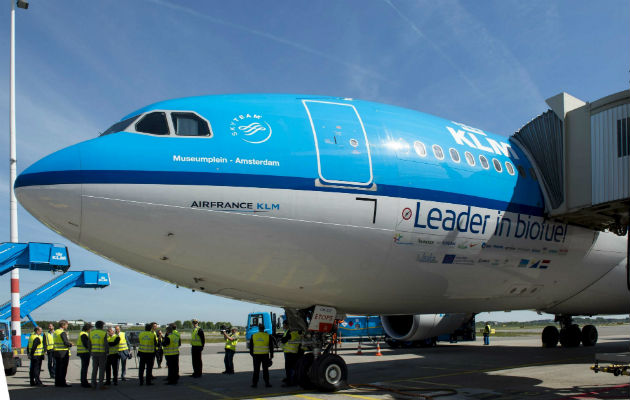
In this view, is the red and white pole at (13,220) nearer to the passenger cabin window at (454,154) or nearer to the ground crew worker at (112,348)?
the ground crew worker at (112,348)

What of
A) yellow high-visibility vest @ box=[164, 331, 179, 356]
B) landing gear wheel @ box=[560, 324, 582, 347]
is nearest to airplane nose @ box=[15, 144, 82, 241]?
yellow high-visibility vest @ box=[164, 331, 179, 356]

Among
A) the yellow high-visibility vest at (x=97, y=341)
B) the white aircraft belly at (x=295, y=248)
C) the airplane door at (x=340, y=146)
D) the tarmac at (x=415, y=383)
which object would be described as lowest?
the tarmac at (x=415, y=383)

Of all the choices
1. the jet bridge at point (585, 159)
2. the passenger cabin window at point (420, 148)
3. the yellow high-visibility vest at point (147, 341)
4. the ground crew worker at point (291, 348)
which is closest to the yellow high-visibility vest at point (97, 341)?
the yellow high-visibility vest at point (147, 341)

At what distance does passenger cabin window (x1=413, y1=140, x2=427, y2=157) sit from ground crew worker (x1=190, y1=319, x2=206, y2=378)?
7.08 meters

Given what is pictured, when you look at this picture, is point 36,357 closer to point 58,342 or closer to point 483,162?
point 58,342

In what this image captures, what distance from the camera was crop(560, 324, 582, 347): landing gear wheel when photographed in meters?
18.5

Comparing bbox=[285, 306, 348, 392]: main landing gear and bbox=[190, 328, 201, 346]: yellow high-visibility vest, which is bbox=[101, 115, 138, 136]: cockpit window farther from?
bbox=[190, 328, 201, 346]: yellow high-visibility vest

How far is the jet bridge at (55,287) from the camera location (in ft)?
78.9

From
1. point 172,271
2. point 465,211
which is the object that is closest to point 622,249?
point 465,211

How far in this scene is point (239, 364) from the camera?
16.9 meters

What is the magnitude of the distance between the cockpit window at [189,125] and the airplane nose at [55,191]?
54.3 inches

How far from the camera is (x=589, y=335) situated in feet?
62.5

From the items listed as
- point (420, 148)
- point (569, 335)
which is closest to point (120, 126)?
point (420, 148)

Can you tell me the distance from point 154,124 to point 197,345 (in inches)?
277
